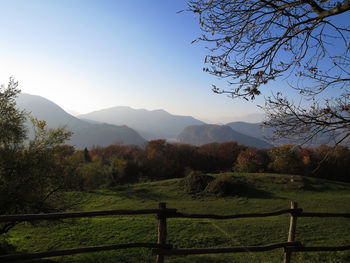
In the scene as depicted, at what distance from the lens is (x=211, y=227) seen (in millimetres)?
14812

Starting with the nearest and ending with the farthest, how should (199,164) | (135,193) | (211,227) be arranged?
(211,227), (135,193), (199,164)

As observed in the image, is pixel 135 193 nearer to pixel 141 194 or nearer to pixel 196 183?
pixel 141 194

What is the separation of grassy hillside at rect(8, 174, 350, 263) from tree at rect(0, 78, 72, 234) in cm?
174

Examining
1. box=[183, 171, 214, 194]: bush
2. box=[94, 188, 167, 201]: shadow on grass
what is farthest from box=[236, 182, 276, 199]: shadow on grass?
box=[94, 188, 167, 201]: shadow on grass

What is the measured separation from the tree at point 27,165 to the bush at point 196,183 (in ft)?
65.5

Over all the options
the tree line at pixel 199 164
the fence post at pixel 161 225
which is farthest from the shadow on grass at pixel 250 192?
the fence post at pixel 161 225

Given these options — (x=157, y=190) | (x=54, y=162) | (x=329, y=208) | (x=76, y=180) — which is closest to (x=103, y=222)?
(x=76, y=180)

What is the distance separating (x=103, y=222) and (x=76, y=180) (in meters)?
6.51

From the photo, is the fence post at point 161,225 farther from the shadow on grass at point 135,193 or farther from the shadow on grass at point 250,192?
the shadow on grass at point 250,192

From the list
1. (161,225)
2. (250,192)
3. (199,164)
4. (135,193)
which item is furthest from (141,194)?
(199,164)

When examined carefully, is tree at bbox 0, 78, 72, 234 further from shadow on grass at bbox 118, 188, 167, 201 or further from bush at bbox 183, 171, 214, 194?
bush at bbox 183, 171, 214, 194

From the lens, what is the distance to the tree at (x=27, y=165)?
36.0ft

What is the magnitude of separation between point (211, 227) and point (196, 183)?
53.6ft

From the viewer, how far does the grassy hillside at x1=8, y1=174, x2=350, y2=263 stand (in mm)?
10672
